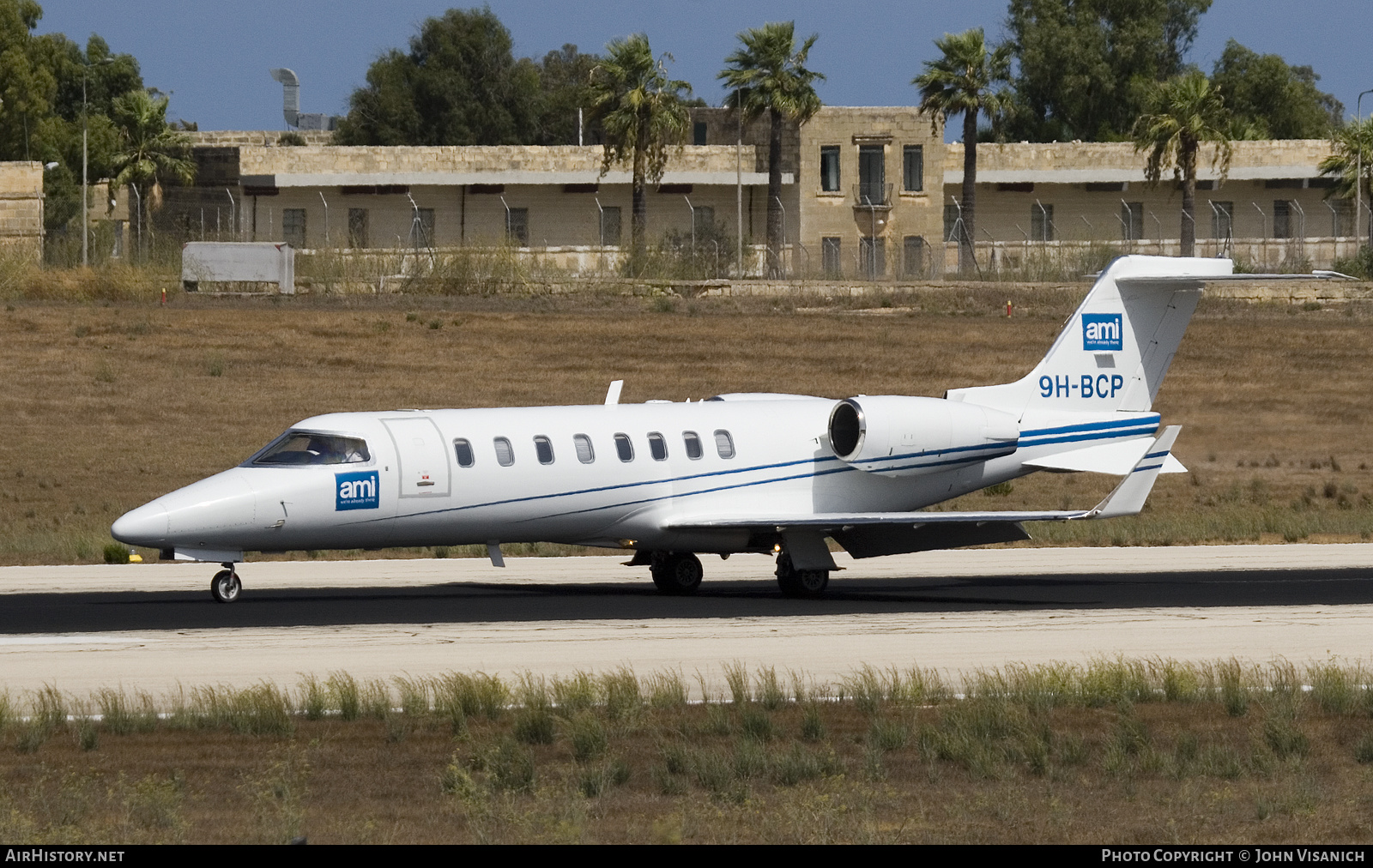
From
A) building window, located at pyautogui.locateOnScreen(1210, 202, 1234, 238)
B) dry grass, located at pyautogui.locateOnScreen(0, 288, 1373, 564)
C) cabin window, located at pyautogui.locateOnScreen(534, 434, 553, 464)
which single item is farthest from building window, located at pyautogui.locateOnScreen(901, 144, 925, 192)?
cabin window, located at pyautogui.locateOnScreen(534, 434, 553, 464)

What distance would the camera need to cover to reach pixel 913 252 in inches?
3049

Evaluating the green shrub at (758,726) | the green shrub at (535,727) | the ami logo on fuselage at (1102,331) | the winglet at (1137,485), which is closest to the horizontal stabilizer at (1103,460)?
the ami logo on fuselage at (1102,331)

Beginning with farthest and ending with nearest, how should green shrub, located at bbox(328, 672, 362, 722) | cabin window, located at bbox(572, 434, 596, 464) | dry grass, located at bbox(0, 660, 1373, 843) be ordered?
cabin window, located at bbox(572, 434, 596, 464) < green shrub, located at bbox(328, 672, 362, 722) < dry grass, located at bbox(0, 660, 1373, 843)

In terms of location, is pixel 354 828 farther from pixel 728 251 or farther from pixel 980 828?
pixel 728 251

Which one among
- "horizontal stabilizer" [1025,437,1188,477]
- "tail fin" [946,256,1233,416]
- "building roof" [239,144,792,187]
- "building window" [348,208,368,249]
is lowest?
"horizontal stabilizer" [1025,437,1188,477]

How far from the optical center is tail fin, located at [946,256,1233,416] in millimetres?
27828

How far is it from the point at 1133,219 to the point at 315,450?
61.7m

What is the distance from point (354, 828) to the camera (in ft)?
37.0

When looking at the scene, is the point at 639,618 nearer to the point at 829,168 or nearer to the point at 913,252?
the point at 829,168

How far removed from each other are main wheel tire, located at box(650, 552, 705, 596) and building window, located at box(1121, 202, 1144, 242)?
2218 inches

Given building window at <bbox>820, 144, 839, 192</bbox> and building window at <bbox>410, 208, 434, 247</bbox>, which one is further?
building window at <bbox>820, 144, 839, 192</bbox>

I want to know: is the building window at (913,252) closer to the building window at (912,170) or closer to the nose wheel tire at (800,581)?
the building window at (912,170)

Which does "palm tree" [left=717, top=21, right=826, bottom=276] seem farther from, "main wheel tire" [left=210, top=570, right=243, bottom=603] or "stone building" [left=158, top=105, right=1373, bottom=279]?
"main wheel tire" [left=210, top=570, right=243, bottom=603]
